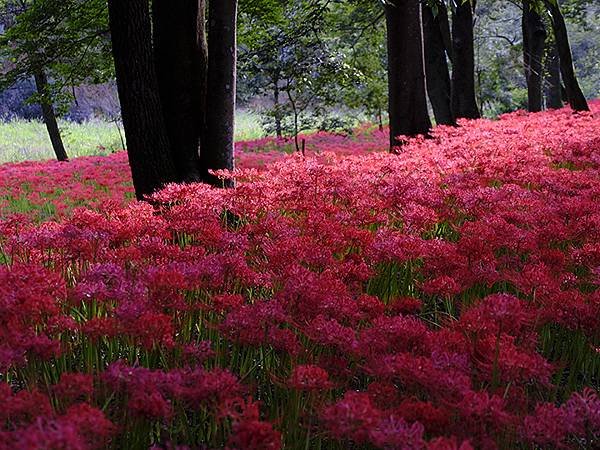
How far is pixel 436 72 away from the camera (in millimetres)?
15273

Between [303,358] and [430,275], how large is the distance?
104 centimetres

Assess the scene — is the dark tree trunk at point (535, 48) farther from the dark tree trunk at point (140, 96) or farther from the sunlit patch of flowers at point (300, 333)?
the sunlit patch of flowers at point (300, 333)

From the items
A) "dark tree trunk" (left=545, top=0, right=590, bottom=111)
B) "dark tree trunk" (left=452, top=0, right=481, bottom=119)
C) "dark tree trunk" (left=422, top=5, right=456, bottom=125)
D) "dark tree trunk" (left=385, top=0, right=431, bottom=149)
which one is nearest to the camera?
"dark tree trunk" (left=385, top=0, right=431, bottom=149)

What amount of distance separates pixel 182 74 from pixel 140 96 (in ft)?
1.92

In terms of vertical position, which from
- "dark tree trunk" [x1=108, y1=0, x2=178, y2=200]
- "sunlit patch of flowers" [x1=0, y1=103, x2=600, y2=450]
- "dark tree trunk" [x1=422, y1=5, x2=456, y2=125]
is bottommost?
"sunlit patch of flowers" [x1=0, y1=103, x2=600, y2=450]

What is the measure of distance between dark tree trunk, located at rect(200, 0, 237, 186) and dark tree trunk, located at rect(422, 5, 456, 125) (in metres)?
9.49

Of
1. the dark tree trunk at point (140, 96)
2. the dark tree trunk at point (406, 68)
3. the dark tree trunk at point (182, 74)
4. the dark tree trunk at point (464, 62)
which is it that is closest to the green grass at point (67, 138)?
the dark tree trunk at point (464, 62)

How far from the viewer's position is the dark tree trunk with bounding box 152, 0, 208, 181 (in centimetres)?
607

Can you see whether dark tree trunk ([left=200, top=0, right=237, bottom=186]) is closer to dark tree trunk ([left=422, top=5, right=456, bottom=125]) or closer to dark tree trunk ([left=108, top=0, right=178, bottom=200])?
dark tree trunk ([left=108, top=0, right=178, bottom=200])

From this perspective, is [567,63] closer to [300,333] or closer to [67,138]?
[300,333]

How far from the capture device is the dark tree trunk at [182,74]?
607cm

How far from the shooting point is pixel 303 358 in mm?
2381

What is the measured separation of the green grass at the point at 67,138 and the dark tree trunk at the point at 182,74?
20.0 meters

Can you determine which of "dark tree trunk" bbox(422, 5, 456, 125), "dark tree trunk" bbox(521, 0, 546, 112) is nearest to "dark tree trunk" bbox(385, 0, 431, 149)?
"dark tree trunk" bbox(422, 5, 456, 125)
